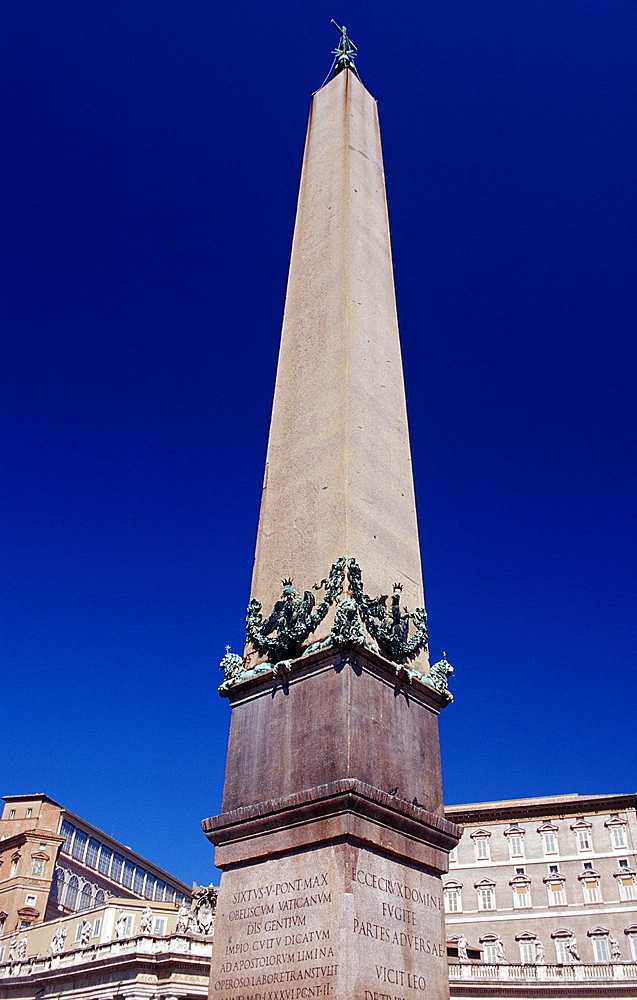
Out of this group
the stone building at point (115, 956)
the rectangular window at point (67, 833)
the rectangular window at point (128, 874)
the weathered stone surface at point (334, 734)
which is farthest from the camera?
the rectangular window at point (128, 874)

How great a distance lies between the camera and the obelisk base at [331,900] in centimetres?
536

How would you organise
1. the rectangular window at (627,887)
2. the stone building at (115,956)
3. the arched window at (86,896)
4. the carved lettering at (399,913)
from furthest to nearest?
the arched window at (86,896) → the rectangular window at (627,887) → the stone building at (115,956) → the carved lettering at (399,913)

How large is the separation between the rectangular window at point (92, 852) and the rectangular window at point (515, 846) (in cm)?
3793

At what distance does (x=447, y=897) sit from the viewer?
48.7 m

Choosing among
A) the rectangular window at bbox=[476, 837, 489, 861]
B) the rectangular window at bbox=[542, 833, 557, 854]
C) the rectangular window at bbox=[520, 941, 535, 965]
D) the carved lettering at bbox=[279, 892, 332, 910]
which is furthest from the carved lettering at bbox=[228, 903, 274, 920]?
the rectangular window at bbox=[476, 837, 489, 861]

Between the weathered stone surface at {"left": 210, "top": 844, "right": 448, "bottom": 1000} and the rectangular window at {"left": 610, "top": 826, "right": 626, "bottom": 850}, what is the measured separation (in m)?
45.7

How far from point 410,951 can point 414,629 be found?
8.37ft

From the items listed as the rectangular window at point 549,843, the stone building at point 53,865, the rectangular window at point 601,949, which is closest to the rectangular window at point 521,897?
the rectangular window at point 549,843

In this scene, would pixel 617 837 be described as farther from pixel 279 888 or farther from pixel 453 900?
pixel 279 888

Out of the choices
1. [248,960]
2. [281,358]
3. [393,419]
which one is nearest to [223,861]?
[248,960]

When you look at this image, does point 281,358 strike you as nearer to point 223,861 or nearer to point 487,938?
point 223,861

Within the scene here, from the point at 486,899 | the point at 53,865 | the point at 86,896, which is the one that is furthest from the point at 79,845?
the point at 486,899

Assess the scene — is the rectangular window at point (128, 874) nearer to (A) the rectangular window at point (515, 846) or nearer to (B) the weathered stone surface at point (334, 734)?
(A) the rectangular window at point (515, 846)

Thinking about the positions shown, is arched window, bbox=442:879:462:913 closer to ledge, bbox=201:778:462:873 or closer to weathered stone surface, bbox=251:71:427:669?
weathered stone surface, bbox=251:71:427:669
